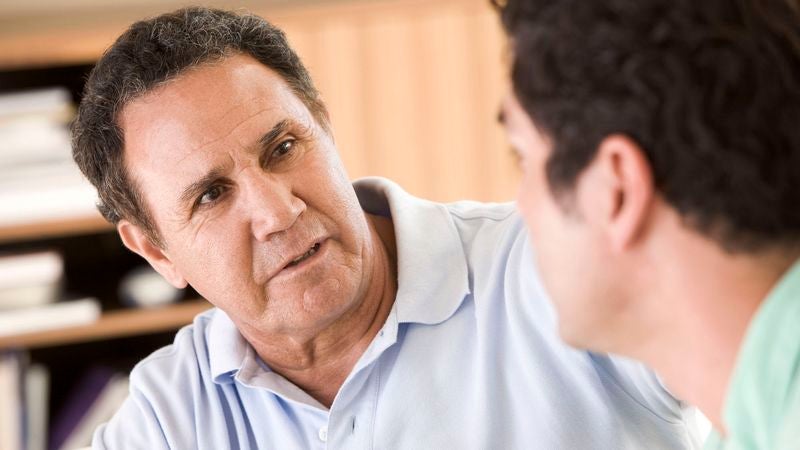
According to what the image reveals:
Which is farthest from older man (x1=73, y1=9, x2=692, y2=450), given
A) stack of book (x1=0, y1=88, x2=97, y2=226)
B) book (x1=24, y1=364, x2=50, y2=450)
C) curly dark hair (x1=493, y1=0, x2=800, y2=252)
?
book (x1=24, y1=364, x2=50, y2=450)

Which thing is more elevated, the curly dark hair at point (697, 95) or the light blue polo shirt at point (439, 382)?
the curly dark hair at point (697, 95)

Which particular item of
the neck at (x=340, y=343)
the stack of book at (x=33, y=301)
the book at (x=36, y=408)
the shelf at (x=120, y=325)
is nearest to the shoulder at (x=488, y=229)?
the neck at (x=340, y=343)

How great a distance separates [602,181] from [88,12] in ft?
7.79

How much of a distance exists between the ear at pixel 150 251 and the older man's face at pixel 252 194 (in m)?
0.14

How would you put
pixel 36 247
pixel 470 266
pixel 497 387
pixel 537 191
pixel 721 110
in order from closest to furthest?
pixel 721 110 < pixel 537 191 < pixel 497 387 < pixel 470 266 < pixel 36 247

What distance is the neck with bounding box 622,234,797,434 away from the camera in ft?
2.72

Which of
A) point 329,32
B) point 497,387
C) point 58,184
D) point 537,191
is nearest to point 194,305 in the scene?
point 58,184

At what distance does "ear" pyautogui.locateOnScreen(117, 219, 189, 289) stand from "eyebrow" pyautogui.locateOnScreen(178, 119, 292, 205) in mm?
199

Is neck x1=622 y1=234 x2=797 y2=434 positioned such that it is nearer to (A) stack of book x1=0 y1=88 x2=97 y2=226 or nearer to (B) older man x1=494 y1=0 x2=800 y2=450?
(B) older man x1=494 y1=0 x2=800 y2=450

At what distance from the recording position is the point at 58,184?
2.56 m

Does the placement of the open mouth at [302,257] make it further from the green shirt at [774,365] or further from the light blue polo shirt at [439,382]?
the green shirt at [774,365]

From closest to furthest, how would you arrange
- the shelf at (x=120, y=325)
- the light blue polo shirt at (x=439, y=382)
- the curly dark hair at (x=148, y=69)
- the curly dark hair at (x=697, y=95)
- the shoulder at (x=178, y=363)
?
1. the curly dark hair at (x=697, y=95)
2. the light blue polo shirt at (x=439, y=382)
3. the curly dark hair at (x=148, y=69)
4. the shoulder at (x=178, y=363)
5. the shelf at (x=120, y=325)

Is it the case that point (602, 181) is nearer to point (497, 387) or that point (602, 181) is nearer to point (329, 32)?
point (497, 387)

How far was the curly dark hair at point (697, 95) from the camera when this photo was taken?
79cm
